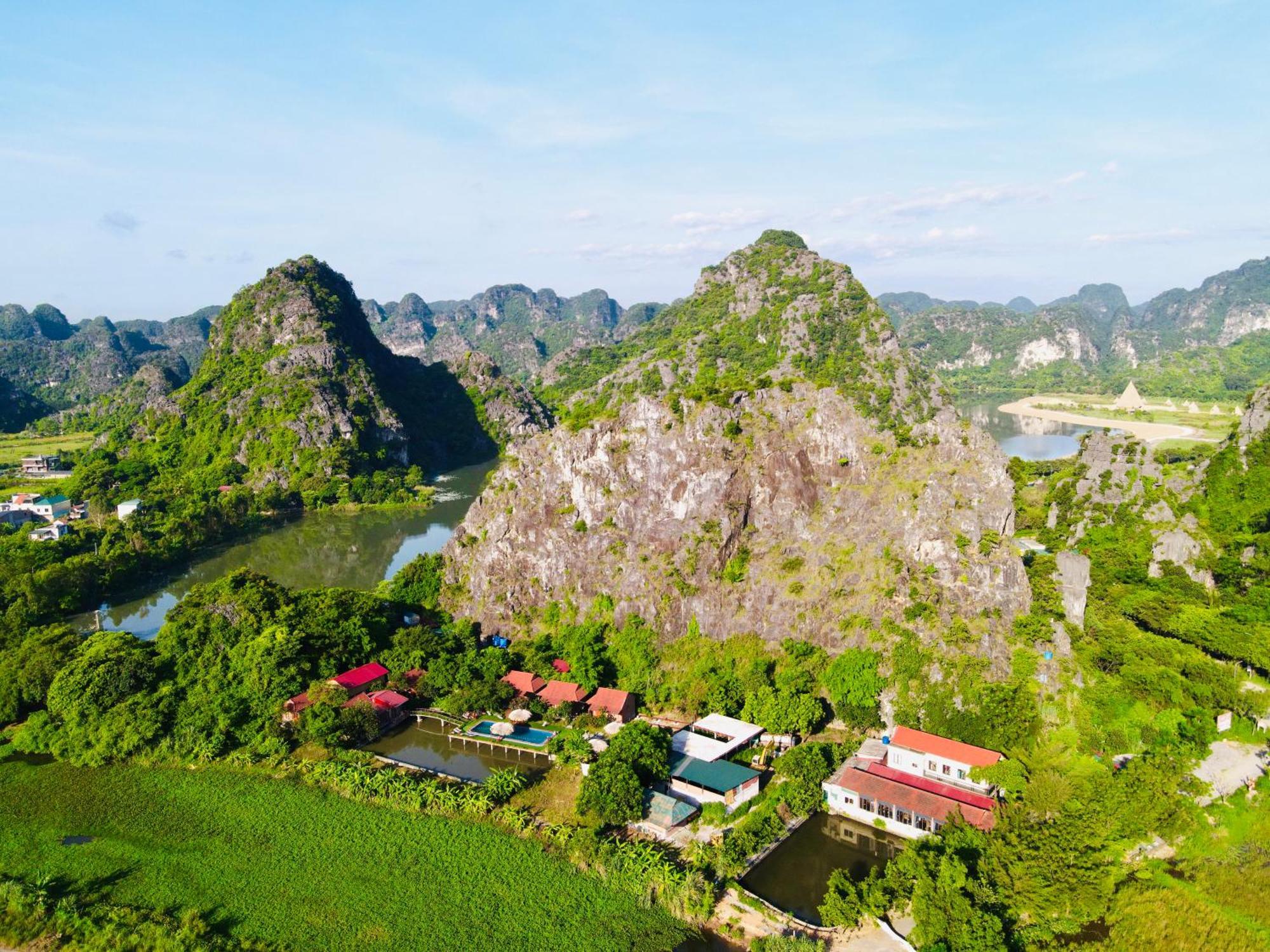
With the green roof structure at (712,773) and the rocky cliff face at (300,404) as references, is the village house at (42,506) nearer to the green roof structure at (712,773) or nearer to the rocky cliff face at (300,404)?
the rocky cliff face at (300,404)

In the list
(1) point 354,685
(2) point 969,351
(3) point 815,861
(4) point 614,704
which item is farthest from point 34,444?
(2) point 969,351

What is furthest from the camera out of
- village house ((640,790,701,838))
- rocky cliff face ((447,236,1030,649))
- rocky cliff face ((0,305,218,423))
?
rocky cliff face ((0,305,218,423))

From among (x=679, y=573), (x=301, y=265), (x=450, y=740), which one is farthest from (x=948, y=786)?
(x=301, y=265)

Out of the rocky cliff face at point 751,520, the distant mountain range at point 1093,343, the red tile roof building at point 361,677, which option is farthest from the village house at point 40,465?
the distant mountain range at point 1093,343

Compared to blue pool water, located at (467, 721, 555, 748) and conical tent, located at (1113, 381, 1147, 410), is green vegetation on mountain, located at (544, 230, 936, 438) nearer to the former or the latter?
blue pool water, located at (467, 721, 555, 748)

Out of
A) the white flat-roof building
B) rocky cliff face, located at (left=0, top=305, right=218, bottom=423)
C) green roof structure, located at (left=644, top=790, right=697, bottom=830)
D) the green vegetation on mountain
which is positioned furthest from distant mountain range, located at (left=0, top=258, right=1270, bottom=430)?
green roof structure, located at (left=644, top=790, right=697, bottom=830)

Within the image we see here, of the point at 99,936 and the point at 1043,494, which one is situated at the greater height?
the point at 1043,494

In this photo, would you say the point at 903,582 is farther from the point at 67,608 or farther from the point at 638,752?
the point at 67,608
